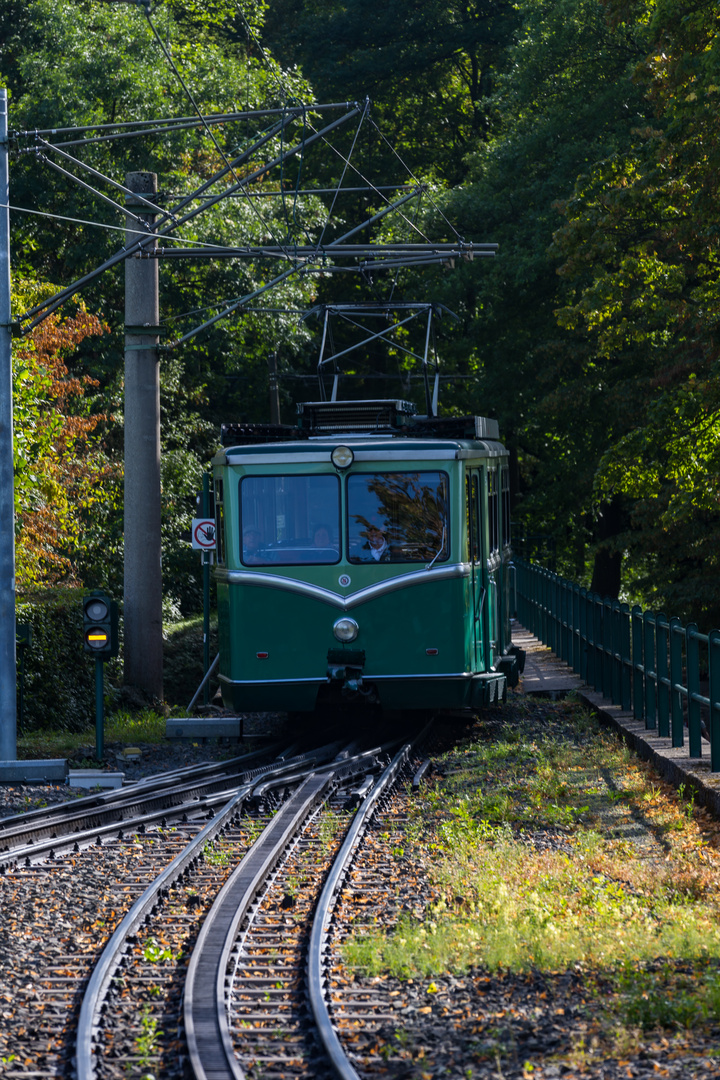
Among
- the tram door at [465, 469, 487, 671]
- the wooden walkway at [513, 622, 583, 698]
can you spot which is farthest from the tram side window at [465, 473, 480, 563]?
the wooden walkway at [513, 622, 583, 698]

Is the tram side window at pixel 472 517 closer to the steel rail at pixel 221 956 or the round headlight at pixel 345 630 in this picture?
the round headlight at pixel 345 630

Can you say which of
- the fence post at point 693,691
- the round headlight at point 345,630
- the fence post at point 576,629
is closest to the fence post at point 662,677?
the fence post at point 693,691

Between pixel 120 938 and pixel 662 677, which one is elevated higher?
Answer: pixel 662 677

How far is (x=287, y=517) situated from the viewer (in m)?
13.7

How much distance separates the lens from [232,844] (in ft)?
32.8

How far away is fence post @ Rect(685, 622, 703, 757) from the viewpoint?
1124cm

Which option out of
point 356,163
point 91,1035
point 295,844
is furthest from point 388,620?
point 356,163

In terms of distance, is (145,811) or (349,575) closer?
(145,811)

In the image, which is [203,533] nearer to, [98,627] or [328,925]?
[98,627]

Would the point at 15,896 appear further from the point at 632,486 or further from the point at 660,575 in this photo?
the point at 660,575

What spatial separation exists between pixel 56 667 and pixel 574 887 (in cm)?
1190

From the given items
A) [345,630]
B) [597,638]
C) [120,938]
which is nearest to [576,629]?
[597,638]

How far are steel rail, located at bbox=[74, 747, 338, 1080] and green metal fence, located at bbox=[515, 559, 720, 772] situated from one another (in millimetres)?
3633

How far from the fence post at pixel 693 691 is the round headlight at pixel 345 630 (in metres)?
3.27
